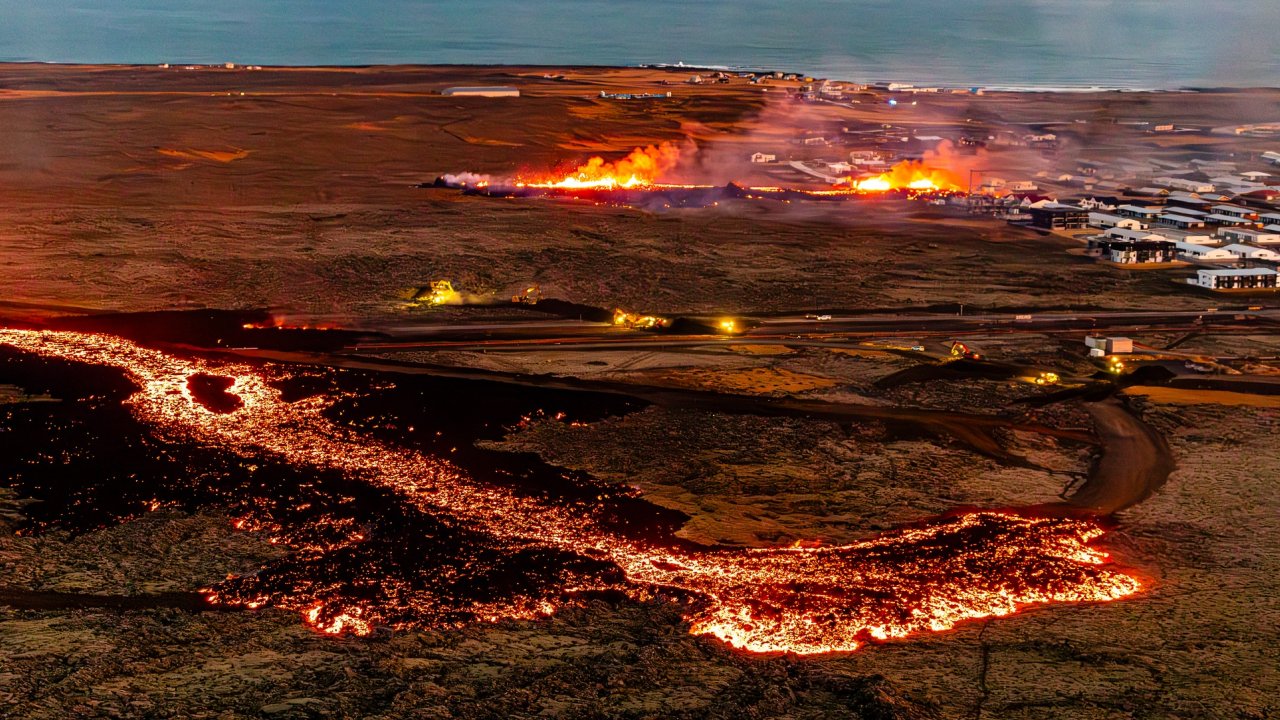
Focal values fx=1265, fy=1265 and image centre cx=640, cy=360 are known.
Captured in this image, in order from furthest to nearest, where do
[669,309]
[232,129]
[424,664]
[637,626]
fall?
[232,129], [669,309], [637,626], [424,664]

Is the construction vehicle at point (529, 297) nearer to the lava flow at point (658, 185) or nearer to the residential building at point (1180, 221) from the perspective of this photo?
the lava flow at point (658, 185)

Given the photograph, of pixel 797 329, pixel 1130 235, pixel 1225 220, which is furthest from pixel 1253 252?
pixel 797 329

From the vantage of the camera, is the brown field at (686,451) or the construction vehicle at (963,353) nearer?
the brown field at (686,451)

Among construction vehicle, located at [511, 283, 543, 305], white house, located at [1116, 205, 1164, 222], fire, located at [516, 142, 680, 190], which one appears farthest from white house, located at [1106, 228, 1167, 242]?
construction vehicle, located at [511, 283, 543, 305]

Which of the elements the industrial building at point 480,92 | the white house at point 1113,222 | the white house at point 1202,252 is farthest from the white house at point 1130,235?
the industrial building at point 480,92

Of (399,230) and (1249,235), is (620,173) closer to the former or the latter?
(399,230)

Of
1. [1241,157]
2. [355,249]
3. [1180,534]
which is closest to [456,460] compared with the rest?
[1180,534]

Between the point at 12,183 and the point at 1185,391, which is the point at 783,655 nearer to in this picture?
the point at 1185,391
